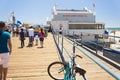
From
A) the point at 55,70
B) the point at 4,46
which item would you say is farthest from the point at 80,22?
the point at 4,46

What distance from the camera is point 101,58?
12.2 m

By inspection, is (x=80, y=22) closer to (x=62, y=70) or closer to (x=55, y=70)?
(x=55, y=70)

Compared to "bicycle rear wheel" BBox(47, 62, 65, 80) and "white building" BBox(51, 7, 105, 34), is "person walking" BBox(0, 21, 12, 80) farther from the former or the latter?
"white building" BBox(51, 7, 105, 34)

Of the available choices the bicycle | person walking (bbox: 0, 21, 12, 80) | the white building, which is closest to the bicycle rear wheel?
the bicycle

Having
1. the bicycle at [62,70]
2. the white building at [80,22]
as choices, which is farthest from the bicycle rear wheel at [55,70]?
the white building at [80,22]

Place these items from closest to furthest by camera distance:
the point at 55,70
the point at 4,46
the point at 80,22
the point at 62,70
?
the point at 4,46 < the point at 62,70 < the point at 55,70 < the point at 80,22

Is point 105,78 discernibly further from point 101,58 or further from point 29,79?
point 101,58

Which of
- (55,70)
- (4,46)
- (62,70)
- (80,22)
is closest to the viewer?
(4,46)

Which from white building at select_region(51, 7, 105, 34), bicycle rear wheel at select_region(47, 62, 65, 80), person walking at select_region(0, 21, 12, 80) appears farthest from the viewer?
white building at select_region(51, 7, 105, 34)

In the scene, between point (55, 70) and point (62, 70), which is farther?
point (55, 70)

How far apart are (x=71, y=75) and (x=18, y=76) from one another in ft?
12.3

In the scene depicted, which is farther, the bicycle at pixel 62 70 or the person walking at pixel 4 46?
the person walking at pixel 4 46

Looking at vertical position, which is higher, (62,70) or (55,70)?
(62,70)

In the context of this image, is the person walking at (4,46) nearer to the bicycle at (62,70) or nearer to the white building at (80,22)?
the bicycle at (62,70)
